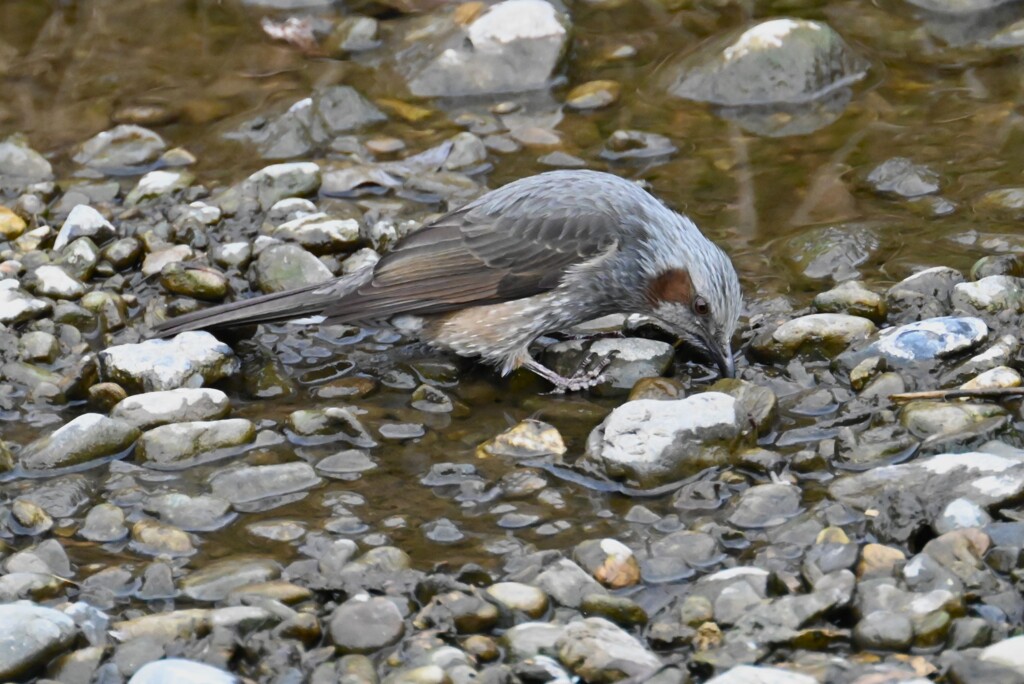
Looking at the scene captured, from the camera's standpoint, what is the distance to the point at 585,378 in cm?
580

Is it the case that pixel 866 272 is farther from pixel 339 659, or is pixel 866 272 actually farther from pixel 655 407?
pixel 339 659

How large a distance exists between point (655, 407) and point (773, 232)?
2173mm

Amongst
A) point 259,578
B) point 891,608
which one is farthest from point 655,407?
point 259,578

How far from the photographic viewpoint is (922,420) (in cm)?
496

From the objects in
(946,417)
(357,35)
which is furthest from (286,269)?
(946,417)

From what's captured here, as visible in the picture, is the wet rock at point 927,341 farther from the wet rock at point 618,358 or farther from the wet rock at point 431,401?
the wet rock at point 431,401

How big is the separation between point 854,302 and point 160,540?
321cm

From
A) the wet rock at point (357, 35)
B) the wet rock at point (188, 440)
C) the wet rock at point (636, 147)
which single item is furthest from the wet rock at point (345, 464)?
the wet rock at point (357, 35)

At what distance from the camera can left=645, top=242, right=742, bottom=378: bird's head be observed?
570 cm

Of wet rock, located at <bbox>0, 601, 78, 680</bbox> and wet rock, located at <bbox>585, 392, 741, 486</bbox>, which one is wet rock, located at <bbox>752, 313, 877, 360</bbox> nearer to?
wet rock, located at <bbox>585, 392, 741, 486</bbox>

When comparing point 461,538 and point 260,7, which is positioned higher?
point 260,7

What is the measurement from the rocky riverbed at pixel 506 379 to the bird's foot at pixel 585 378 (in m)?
0.06

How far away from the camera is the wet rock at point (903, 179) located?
6957 mm

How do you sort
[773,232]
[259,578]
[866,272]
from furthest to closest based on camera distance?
[773,232]
[866,272]
[259,578]
